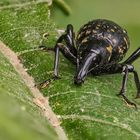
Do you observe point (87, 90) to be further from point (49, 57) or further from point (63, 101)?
point (49, 57)

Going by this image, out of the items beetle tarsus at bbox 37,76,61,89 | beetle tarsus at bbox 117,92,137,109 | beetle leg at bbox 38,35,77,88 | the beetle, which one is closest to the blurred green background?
the beetle

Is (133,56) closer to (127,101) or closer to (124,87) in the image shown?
(124,87)

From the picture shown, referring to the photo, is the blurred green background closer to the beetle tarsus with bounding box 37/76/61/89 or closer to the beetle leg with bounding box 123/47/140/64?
the beetle leg with bounding box 123/47/140/64

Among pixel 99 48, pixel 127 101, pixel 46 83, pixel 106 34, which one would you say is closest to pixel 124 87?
pixel 127 101

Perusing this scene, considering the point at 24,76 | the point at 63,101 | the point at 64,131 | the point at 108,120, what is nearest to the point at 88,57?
the point at 24,76

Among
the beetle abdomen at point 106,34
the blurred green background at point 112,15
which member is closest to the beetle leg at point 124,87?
the beetle abdomen at point 106,34

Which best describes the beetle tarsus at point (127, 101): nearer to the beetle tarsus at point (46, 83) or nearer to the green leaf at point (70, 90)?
the green leaf at point (70, 90)
